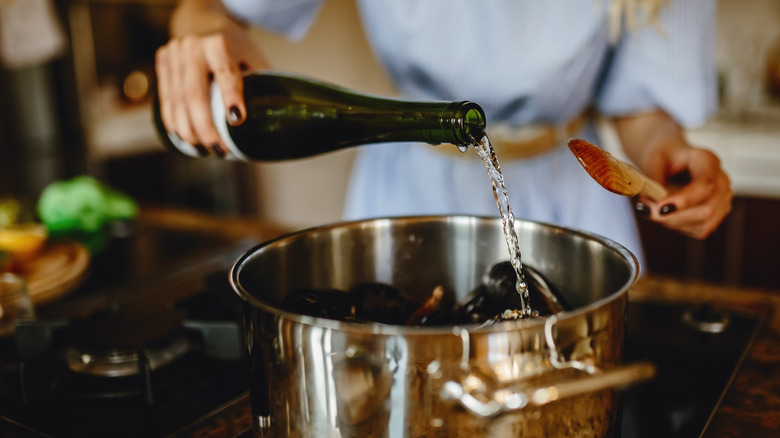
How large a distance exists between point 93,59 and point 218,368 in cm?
209

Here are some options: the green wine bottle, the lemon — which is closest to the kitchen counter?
the green wine bottle

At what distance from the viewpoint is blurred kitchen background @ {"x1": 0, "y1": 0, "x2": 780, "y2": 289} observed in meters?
2.20

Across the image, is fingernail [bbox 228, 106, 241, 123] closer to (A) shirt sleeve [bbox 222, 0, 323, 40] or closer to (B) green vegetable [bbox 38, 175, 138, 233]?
(A) shirt sleeve [bbox 222, 0, 323, 40]

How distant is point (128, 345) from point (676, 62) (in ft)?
2.60

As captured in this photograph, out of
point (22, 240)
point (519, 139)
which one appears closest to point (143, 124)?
point (22, 240)

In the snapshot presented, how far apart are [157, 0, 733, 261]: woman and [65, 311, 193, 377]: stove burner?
0.62 feet

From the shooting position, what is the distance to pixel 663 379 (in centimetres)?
62

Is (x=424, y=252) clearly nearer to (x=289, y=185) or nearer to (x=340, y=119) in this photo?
(x=340, y=119)

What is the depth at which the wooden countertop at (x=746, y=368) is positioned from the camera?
0.54 metres

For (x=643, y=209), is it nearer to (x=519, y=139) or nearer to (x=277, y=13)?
(x=519, y=139)

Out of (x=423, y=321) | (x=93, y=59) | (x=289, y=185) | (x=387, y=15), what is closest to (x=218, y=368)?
(x=423, y=321)

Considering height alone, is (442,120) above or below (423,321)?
above

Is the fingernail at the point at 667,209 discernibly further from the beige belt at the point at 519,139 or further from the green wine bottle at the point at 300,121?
the beige belt at the point at 519,139

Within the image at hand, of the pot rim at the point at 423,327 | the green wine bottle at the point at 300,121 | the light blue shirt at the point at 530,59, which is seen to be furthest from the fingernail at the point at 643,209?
the light blue shirt at the point at 530,59
